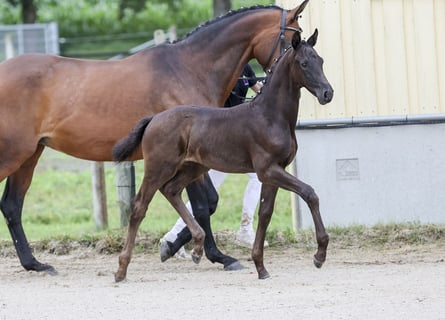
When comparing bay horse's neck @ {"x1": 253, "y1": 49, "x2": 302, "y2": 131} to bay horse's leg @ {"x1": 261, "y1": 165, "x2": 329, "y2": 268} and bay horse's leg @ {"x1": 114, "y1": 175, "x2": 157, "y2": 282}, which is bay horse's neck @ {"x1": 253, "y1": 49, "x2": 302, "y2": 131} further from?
bay horse's leg @ {"x1": 114, "y1": 175, "x2": 157, "y2": 282}

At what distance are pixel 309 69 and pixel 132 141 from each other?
1451 millimetres

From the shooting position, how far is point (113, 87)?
8805 mm

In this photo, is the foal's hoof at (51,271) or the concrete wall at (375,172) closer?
the foal's hoof at (51,271)

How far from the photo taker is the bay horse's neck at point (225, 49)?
8844 millimetres

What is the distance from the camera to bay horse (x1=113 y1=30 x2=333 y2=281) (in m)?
7.63

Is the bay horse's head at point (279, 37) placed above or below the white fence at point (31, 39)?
below

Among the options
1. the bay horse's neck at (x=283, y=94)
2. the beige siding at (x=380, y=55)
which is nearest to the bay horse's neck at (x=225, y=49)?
the bay horse's neck at (x=283, y=94)

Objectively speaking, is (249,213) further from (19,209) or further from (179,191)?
(19,209)

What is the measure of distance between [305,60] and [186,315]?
2.10 metres

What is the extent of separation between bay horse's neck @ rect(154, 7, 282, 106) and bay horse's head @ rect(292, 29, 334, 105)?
1181mm

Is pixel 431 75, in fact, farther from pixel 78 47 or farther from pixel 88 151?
pixel 78 47

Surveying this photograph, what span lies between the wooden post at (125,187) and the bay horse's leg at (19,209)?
151cm

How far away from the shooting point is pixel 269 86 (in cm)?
785

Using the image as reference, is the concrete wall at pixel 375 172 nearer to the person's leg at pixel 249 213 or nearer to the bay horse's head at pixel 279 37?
the person's leg at pixel 249 213
